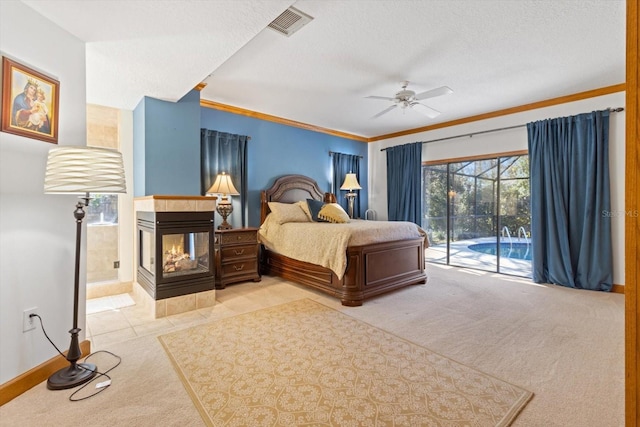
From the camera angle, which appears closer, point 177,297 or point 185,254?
point 177,297

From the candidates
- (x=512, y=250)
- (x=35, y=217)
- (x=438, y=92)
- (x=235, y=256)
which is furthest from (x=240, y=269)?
(x=512, y=250)

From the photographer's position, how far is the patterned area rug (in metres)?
1.53

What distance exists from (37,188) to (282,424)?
81.1 inches

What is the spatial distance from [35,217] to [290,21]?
90.2 inches

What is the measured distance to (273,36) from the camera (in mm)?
2621

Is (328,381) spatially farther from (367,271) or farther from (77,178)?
(77,178)

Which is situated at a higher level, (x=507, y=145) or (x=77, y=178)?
(x=507, y=145)

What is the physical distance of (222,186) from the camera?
403cm

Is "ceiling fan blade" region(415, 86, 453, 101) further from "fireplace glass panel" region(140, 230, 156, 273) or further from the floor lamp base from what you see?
the floor lamp base

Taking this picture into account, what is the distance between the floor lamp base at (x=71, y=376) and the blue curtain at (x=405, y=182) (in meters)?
5.21

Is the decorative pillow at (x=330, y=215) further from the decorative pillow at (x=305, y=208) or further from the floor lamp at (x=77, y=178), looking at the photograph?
the floor lamp at (x=77, y=178)

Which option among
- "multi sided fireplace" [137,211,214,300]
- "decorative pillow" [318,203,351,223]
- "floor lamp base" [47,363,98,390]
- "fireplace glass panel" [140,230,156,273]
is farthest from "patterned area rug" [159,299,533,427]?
"decorative pillow" [318,203,351,223]

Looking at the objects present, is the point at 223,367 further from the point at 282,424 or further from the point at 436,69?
the point at 436,69

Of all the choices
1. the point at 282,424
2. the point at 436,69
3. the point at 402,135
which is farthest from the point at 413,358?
the point at 402,135
